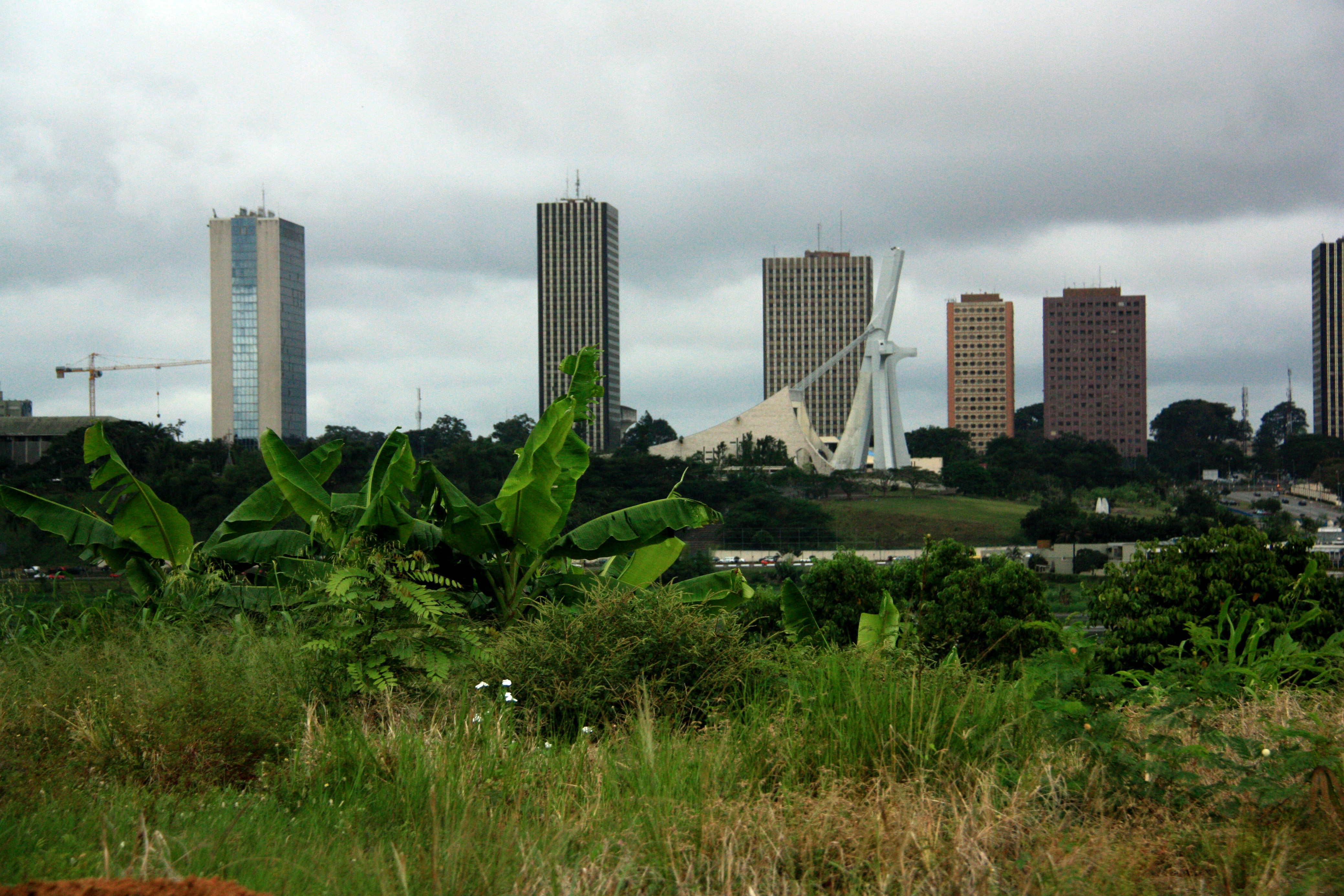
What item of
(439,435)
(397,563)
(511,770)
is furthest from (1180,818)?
(439,435)

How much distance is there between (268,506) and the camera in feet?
32.3

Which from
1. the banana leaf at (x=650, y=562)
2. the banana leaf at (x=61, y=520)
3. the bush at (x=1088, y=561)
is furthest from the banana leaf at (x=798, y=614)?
the bush at (x=1088, y=561)

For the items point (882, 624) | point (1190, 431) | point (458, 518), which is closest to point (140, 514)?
point (458, 518)

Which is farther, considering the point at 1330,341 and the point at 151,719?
the point at 1330,341

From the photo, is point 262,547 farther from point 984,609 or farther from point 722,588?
point 984,609

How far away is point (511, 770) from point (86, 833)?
1.34 m

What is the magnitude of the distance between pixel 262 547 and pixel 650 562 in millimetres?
3369

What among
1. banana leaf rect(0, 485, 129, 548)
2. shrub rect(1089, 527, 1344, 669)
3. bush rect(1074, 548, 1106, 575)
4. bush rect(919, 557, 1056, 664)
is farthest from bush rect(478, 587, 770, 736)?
bush rect(1074, 548, 1106, 575)

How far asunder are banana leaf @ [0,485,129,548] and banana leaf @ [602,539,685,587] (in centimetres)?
432

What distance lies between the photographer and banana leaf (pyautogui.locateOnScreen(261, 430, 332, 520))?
930 centimetres

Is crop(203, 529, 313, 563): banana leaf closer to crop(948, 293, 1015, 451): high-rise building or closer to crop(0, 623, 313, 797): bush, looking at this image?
crop(0, 623, 313, 797): bush

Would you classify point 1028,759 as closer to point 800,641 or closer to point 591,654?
point 591,654

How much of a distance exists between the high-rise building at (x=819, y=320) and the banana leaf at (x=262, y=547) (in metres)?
162

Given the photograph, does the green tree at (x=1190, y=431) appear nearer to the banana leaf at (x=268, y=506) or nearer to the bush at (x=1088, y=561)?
the bush at (x=1088, y=561)
